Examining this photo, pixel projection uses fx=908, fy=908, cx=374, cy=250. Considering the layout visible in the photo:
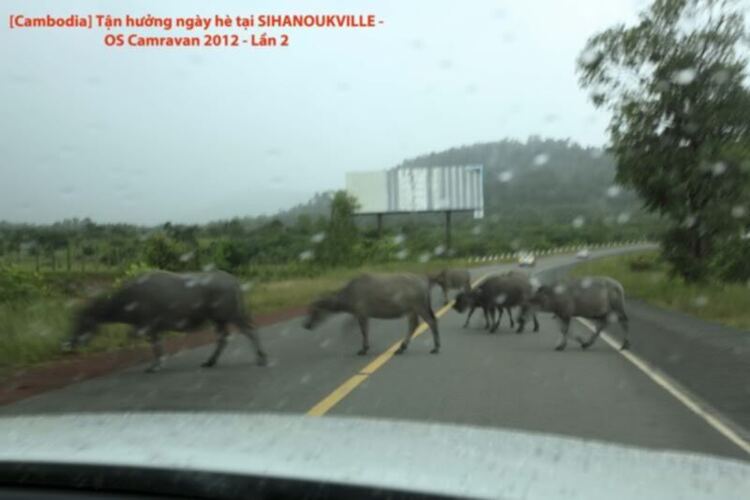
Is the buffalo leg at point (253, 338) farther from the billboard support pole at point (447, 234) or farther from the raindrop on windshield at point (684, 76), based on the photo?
the billboard support pole at point (447, 234)

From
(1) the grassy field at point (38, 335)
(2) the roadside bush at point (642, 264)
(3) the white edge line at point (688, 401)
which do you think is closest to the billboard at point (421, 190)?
(2) the roadside bush at point (642, 264)

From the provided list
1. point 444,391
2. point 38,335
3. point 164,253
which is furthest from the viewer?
point 164,253

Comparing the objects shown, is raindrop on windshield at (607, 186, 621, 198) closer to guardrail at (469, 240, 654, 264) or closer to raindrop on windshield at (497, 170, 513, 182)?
raindrop on windshield at (497, 170, 513, 182)

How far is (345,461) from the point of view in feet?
8.91

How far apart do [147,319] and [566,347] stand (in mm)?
7157

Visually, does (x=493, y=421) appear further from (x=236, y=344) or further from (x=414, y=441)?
(x=236, y=344)

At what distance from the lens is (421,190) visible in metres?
68.1

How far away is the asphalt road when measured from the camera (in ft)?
28.8

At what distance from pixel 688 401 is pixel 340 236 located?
49.6m

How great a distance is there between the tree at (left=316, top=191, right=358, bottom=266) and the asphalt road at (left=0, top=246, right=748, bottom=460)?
4141 centimetres

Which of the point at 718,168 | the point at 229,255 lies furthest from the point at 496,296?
the point at 229,255

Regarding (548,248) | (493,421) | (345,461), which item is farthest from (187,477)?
(548,248)

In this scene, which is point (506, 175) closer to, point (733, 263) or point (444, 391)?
point (733, 263)

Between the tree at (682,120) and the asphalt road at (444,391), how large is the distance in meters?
19.2
